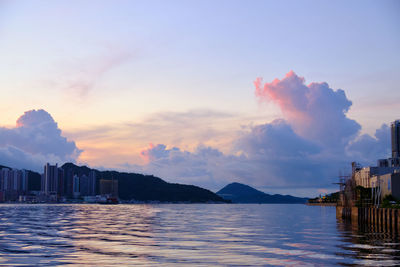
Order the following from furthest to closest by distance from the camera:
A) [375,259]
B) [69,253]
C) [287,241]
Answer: [287,241] < [69,253] < [375,259]

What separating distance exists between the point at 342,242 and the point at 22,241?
36.1 meters

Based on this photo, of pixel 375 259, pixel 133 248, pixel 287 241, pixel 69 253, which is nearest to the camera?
pixel 375 259

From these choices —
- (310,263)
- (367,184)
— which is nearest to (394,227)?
(310,263)

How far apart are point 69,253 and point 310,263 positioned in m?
20.8

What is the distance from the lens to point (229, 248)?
47062 millimetres

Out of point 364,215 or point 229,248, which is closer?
point 229,248

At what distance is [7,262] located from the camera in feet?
116

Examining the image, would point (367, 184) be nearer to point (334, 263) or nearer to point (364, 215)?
point (364, 215)

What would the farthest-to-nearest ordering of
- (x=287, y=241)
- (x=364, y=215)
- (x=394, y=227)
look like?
(x=364, y=215) → (x=394, y=227) → (x=287, y=241)

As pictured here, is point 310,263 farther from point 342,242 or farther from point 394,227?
point 394,227

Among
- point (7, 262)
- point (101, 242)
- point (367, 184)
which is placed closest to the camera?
point (7, 262)

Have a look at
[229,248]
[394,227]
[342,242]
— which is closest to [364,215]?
[394,227]

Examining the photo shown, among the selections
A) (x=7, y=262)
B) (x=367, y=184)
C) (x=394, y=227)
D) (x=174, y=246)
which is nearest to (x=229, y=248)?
(x=174, y=246)

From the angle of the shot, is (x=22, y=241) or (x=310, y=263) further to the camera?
(x=22, y=241)
